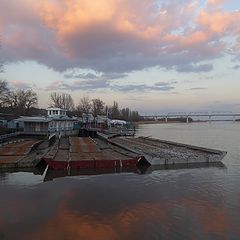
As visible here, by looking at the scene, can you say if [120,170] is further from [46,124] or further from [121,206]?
[46,124]

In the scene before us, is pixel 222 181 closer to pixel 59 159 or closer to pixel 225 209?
pixel 225 209

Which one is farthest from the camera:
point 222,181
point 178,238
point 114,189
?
point 222,181

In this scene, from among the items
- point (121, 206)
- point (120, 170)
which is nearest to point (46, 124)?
point (120, 170)

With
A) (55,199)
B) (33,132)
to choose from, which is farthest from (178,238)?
(33,132)

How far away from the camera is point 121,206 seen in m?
20.8

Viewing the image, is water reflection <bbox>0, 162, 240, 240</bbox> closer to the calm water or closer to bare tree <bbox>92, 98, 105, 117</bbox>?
the calm water

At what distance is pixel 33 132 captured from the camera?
66.3 metres

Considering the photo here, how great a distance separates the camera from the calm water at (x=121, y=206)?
16.5 m

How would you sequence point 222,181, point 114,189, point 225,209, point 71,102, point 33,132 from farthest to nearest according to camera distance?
point 71,102, point 33,132, point 222,181, point 114,189, point 225,209

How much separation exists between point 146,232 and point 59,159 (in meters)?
19.6

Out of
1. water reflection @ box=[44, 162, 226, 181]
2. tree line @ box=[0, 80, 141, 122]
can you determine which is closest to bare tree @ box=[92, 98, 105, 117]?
tree line @ box=[0, 80, 141, 122]

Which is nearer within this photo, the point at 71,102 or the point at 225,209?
the point at 225,209

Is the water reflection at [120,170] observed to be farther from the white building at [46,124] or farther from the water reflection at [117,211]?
the white building at [46,124]

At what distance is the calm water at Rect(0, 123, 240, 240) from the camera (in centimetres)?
1648
